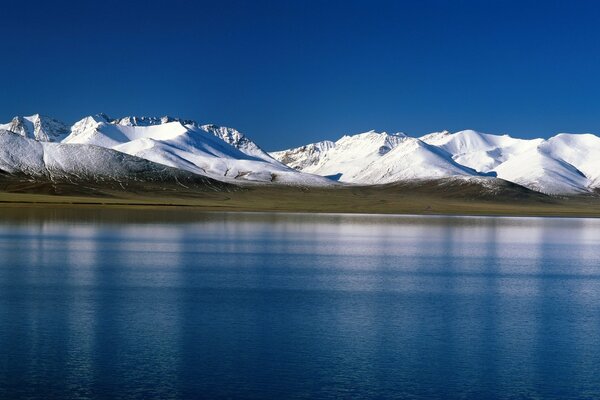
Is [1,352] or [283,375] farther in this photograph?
[1,352]

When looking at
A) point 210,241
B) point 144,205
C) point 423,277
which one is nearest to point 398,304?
point 423,277

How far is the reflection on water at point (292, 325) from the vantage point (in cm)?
2497

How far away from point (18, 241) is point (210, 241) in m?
17.0

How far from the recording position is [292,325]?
33.6 meters

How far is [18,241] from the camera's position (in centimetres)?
7244

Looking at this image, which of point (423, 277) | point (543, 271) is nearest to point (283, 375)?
point (423, 277)

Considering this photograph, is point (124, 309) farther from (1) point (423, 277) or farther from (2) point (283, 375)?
(1) point (423, 277)

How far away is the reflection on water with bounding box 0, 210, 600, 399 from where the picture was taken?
81.9 feet

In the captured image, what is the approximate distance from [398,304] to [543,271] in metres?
20.7

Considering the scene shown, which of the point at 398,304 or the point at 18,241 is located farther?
the point at 18,241

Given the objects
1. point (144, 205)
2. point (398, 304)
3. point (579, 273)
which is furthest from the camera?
point (144, 205)

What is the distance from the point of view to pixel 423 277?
51906 millimetres

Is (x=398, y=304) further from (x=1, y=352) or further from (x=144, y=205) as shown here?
(x=144, y=205)

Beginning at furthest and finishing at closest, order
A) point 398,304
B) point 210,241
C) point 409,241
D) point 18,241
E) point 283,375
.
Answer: point 409,241 → point 210,241 → point 18,241 → point 398,304 → point 283,375
